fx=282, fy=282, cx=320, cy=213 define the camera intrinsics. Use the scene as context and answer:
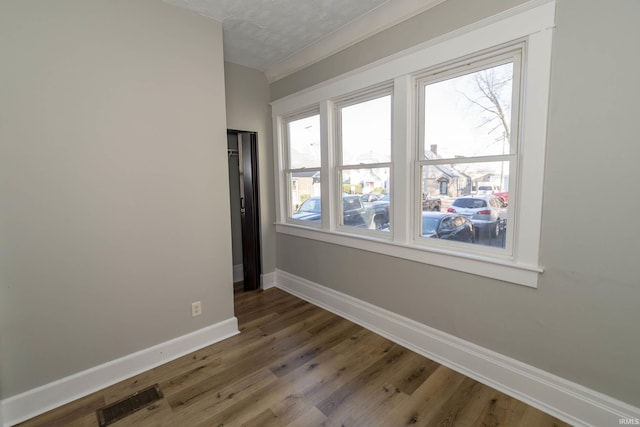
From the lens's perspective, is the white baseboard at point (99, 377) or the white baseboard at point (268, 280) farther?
the white baseboard at point (268, 280)

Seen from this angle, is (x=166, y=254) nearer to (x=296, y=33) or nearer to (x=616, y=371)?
(x=296, y=33)

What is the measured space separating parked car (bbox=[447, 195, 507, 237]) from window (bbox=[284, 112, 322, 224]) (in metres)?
1.54

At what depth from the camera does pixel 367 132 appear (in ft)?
8.79

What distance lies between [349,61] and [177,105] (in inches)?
61.7

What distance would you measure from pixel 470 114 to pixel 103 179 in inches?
103

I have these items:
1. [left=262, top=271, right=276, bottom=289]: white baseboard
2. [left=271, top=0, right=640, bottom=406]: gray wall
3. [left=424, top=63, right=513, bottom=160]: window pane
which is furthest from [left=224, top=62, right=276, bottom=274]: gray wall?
[left=271, top=0, right=640, bottom=406]: gray wall

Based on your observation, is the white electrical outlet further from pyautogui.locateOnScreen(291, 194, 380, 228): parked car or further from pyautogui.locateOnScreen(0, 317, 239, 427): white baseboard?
pyautogui.locateOnScreen(291, 194, 380, 228): parked car

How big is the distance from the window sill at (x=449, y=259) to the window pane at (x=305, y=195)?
37 cm

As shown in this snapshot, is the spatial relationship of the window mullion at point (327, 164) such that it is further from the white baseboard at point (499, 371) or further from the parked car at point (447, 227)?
the parked car at point (447, 227)

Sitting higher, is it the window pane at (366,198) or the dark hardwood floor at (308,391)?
the window pane at (366,198)

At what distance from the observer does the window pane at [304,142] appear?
3197mm

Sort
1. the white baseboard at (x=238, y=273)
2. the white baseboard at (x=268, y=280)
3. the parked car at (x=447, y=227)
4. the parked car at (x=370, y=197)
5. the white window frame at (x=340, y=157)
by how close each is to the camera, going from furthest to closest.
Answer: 1. the white baseboard at (x=238, y=273)
2. the white baseboard at (x=268, y=280)
3. the parked car at (x=370, y=197)
4. the white window frame at (x=340, y=157)
5. the parked car at (x=447, y=227)

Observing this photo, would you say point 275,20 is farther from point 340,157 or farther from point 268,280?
point 268,280

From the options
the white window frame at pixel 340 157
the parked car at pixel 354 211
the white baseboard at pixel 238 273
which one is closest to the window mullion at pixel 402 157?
the white window frame at pixel 340 157
